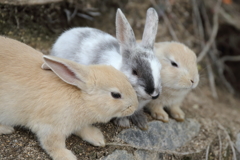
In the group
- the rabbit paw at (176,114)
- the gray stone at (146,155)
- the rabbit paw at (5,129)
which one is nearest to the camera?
the rabbit paw at (5,129)

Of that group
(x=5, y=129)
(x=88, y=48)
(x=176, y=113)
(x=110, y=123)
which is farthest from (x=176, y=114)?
(x=5, y=129)

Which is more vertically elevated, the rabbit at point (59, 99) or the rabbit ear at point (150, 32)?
the rabbit ear at point (150, 32)

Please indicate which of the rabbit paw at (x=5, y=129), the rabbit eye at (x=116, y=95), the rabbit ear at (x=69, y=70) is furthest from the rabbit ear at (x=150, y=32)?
the rabbit paw at (x=5, y=129)

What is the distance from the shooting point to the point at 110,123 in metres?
4.18

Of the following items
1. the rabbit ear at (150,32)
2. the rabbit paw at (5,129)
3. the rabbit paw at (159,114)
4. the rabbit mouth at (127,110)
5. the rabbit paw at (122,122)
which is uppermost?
the rabbit ear at (150,32)

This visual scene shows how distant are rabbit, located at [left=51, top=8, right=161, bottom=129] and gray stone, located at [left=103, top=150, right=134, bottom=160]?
0.44 metres

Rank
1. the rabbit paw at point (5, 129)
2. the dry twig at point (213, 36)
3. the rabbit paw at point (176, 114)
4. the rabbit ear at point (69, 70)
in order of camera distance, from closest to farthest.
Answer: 1. the rabbit ear at point (69, 70)
2. the rabbit paw at point (5, 129)
3. the rabbit paw at point (176, 114)
4. the dry twig at point (213, 36)

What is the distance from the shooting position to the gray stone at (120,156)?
12.1ft

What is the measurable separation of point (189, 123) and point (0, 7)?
366 cm

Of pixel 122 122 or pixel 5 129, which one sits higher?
pixel 5 129

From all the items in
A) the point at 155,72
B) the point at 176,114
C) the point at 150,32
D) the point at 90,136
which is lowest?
the point at 176,114

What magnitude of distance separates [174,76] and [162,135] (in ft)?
2.93

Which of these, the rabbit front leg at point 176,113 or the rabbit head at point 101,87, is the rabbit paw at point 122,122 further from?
the rabbit front leg at point 176,113

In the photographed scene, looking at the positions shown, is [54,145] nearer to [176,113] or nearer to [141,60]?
[141,60]
